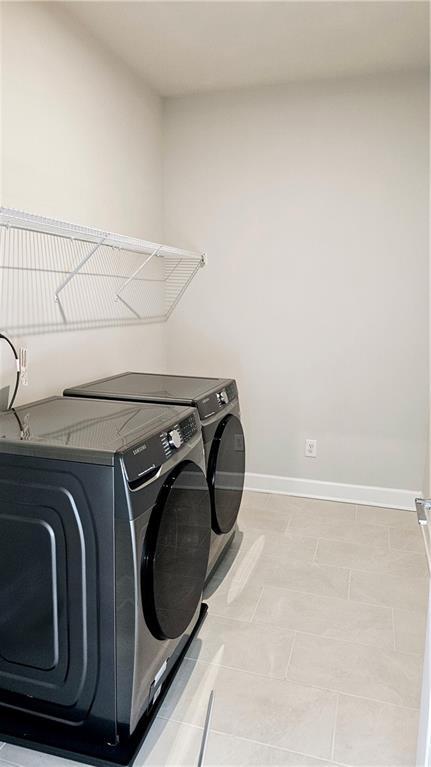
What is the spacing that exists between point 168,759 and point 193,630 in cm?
49

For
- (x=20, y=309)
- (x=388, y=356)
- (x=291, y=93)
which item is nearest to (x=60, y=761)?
(x=20, y=309)

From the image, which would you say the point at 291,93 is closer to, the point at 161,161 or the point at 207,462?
the point at 161,161

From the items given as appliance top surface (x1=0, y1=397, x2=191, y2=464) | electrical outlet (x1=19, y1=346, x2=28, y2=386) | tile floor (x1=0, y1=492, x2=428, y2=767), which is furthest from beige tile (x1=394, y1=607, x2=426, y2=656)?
electrical outlet (x1=19, y1=346, x2=28, y2=386)

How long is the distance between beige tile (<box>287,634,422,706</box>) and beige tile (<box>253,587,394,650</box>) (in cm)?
5

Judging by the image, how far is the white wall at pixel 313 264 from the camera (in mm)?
2926

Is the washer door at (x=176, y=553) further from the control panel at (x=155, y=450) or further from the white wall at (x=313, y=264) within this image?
the white wall at (x=313, y=264)

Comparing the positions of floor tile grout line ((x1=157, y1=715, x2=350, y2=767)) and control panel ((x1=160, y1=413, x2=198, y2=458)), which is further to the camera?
control panel ((x1=160, y1=413, x2=198, y2=458))

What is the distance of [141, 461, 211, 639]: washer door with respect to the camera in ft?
4.72

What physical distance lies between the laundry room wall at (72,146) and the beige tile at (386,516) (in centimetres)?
156

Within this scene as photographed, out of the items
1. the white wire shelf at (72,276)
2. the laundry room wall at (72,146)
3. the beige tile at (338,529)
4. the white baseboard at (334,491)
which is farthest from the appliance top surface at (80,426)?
the white baseboard at (334,491)

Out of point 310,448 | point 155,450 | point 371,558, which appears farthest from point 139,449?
point 310,448

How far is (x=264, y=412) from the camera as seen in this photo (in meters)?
3.32

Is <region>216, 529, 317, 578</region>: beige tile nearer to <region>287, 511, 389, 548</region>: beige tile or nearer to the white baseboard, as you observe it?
<region>287, 511, 389, 548</region>: beige tile

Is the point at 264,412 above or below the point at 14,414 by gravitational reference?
below
